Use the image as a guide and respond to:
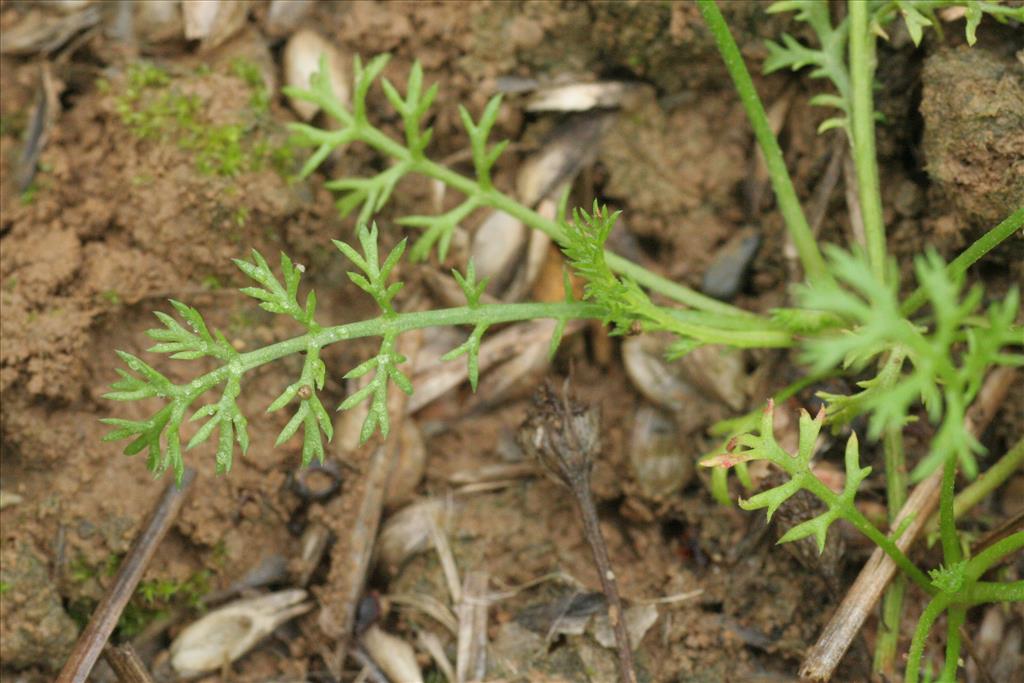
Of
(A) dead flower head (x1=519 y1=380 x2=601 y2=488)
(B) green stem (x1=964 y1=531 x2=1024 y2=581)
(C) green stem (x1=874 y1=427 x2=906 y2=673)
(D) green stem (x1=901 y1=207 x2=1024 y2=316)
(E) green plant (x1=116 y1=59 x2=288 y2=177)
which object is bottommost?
(C) green stem (x1=874 y1=427 x2=906 y2=673)

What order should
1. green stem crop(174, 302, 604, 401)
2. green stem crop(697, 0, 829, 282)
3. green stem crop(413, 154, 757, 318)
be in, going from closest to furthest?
green stem crop(174, 302, 604, 401) < green stem crop(697, 0, 829, 282) < green stem crop(413, 154, 757, 318)

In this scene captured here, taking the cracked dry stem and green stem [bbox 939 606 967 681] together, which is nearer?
green stem [bbox 939 606 967 681]

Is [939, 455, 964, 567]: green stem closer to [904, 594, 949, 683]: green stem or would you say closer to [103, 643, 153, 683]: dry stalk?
[904, 594, 949, 683]: green stem

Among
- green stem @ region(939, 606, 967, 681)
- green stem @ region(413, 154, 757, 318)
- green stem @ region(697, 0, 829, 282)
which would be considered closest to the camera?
green stem @ region(939, 606, 967, 681)

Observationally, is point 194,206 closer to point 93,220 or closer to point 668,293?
point 93,220

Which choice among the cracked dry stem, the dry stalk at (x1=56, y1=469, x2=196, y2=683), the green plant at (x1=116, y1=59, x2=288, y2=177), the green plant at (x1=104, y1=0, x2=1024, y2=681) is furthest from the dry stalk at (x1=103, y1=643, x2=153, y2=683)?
the green plant at (x1=116, y1=59, x2=288, y2=177)

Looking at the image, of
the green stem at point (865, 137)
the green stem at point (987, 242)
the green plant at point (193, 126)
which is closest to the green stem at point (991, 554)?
the green stem at point (987, 242)

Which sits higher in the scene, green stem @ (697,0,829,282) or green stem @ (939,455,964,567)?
green stem @ (697,0,829,282)
